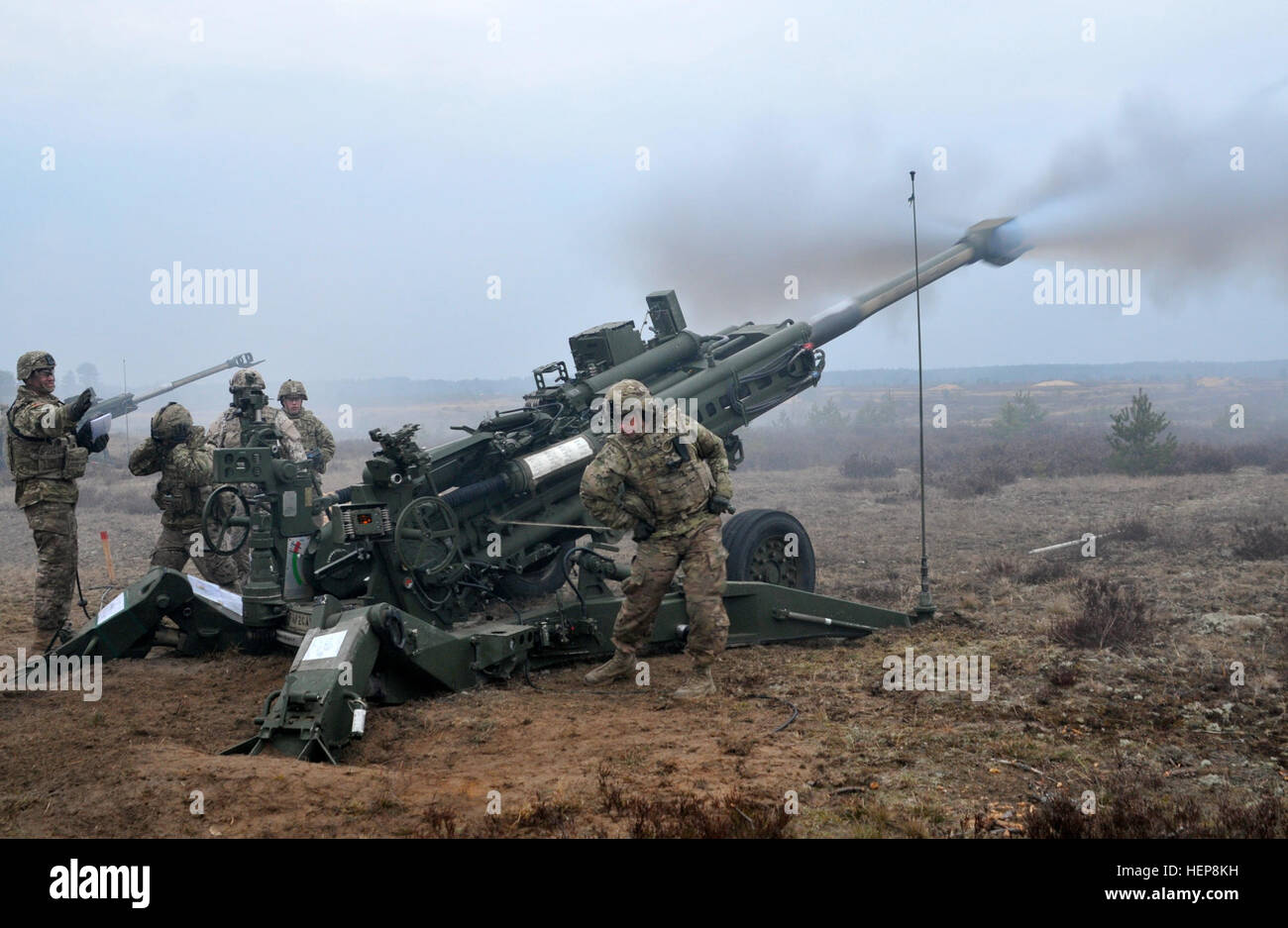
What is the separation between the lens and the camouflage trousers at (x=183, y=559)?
8508 mm

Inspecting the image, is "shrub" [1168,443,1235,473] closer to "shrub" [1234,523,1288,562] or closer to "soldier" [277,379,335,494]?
"shrub" [1234,523,1288,562]

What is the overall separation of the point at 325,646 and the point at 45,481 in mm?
3457

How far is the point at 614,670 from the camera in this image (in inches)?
273

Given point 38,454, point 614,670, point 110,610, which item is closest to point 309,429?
point 38,454

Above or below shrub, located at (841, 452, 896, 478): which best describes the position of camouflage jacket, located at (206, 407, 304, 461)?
above

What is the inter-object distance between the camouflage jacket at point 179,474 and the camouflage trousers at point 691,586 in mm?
3656

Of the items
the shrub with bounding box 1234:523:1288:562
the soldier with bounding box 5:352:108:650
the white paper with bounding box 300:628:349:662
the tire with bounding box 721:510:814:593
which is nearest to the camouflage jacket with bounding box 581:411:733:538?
the tire with bounding box 721:510:814:593

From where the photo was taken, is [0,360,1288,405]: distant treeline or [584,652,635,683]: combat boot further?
[0,360,1288,405]: distant treeline

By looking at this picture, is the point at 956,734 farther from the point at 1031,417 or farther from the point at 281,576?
the point at 1031,417

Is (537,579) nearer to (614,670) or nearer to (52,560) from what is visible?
(614,670)

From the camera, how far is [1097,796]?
179 inches

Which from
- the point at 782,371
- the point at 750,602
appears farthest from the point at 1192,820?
the point at 782,371

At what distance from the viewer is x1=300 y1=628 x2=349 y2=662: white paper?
557cm

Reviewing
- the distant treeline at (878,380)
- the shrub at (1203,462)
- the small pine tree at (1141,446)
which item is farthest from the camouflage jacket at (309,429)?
the distant treeline at (878,380)
